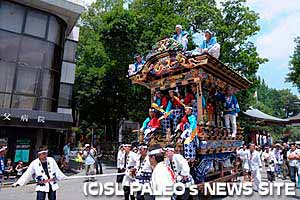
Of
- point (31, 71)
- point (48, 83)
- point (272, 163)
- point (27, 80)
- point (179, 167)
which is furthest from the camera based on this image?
point (48, 83)

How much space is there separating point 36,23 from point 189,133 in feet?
38.6

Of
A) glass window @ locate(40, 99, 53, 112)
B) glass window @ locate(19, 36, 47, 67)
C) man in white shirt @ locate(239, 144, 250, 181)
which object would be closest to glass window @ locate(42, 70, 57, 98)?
glass window @ locate(40, 99, 53, 112)

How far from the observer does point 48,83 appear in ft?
48.0

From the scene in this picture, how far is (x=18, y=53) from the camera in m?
13.3

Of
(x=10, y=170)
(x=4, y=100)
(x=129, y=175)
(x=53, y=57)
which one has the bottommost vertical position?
(x=10, y=170)

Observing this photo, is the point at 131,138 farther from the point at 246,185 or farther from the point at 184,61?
the point at 184,61

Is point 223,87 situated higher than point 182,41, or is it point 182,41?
point 182,41

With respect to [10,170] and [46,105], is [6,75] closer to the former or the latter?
[46,105]

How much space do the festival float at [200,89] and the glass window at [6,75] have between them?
7.90m

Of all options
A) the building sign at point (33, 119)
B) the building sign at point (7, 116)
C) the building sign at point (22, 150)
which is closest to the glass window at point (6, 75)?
the building sign at point (33, 119)

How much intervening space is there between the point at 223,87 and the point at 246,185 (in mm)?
3440

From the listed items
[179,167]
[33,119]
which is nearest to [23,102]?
[33,119]

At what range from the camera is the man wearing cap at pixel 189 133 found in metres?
6.04

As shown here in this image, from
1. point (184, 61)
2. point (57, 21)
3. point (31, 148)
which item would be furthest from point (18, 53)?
point (184, 61)
